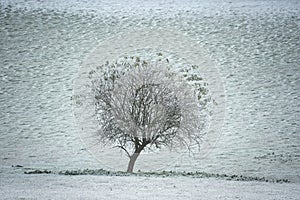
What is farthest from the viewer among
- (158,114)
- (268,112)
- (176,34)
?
(176,34)

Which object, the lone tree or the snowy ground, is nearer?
the snowy ground

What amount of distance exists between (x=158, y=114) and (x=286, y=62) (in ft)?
52.8

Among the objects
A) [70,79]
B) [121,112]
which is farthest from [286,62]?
[121,112]

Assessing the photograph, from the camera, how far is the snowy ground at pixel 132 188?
451 inches

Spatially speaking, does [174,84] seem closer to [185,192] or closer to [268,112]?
[185,192]

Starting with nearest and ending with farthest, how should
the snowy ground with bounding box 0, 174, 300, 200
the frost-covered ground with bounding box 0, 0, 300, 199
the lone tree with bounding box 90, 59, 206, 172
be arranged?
1. the snowy ground with bounding box 0, 174, 300, 200
2. the frost-covered ground with bounding box 0, 0, 300, 199
3. the lone tree with bounding box 90, 59, 206, 172

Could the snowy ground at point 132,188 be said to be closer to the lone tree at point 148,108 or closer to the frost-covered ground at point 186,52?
the frost-covered ground at point 186,52

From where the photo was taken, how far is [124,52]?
31297mm

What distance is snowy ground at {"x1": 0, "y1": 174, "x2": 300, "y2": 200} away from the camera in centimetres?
1146

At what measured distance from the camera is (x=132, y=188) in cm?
1238

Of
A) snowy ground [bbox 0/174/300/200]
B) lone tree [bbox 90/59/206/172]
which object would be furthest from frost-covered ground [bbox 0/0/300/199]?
lone tree [bbox 90/59/206/172]

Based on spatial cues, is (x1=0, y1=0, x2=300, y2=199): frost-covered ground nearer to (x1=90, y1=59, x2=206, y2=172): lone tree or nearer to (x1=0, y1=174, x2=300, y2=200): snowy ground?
(x1=0, y1=174, x2=300, y2=200): snowy ground

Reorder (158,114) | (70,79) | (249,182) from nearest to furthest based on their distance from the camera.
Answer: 1. (249,182)
2. (158,114)
3. (70,79)

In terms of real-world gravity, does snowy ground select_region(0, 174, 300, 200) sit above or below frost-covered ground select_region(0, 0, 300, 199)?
below
